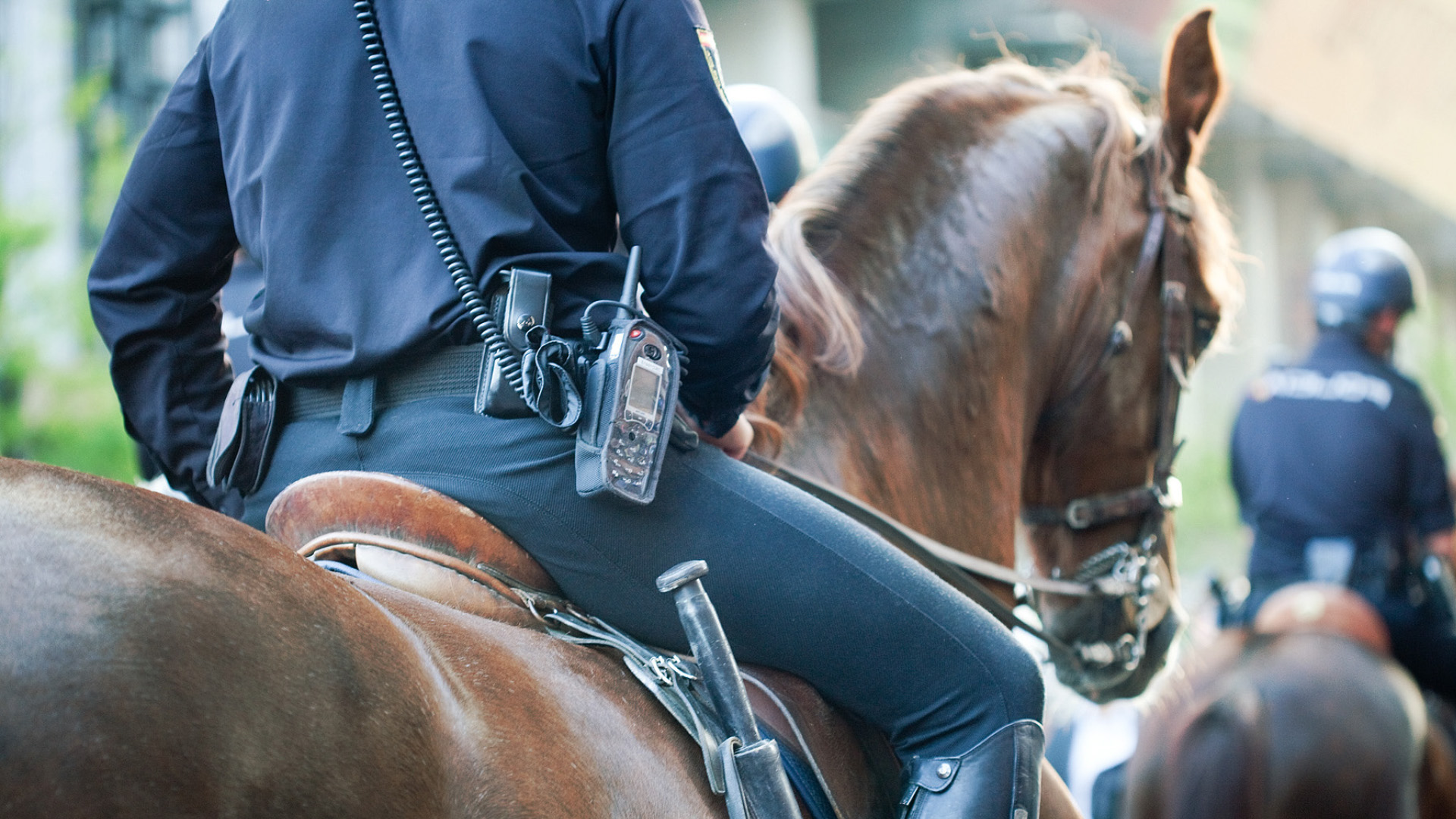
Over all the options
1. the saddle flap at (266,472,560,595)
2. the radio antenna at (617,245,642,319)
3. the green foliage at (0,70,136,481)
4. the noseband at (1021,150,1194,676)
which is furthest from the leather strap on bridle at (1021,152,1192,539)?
the green foliage at (0,70,136,481)

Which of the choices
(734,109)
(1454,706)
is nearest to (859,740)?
(734,109)

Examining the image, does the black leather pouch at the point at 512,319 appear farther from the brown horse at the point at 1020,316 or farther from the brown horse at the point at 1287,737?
the brown horse at the point at 1287,737

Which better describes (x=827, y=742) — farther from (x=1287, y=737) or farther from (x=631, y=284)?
(x=1287, y=737)

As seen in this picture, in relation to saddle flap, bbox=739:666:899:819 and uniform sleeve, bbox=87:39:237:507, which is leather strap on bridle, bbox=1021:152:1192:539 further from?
uniform sleeve, bbox=87:39:237:507

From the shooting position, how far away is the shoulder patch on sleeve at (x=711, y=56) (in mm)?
1817

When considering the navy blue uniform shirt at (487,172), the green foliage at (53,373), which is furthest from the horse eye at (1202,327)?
the green foliage at (53,373)

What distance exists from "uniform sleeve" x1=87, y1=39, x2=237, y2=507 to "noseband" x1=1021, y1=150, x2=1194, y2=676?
5.57ft

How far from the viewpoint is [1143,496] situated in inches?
115

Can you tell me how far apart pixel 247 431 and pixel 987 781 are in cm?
113

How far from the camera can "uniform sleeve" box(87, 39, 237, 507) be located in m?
2.02

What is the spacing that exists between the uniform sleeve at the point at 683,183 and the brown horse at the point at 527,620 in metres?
0.48

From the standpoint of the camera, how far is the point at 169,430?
2.14m

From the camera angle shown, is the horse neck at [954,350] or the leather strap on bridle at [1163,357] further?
the leather strap on bridle at [1163,357]

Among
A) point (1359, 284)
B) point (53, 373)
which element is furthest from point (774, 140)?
point (53, 373)
